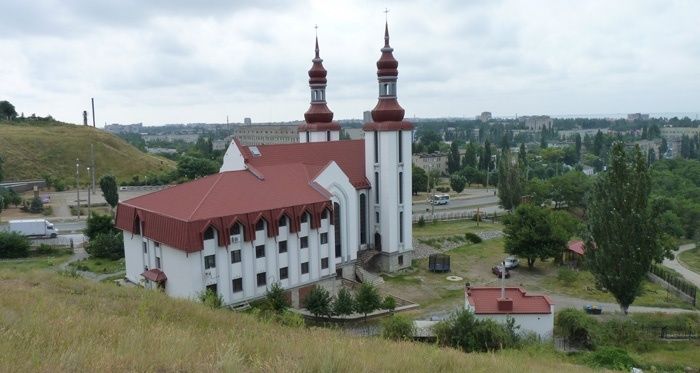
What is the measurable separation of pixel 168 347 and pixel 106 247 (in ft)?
109

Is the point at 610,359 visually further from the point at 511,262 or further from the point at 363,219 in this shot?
the point at 363,219

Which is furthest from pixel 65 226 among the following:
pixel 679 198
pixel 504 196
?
pixel 679 198

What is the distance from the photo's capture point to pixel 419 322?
82.4ft

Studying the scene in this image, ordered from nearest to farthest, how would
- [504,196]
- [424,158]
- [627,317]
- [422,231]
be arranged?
[627,317]
[422,231]
[504,196]
[424,158]

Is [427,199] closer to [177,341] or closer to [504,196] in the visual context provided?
[504,196]

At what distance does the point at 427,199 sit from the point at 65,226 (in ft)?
147

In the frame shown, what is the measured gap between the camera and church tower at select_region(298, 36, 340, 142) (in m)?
41.2

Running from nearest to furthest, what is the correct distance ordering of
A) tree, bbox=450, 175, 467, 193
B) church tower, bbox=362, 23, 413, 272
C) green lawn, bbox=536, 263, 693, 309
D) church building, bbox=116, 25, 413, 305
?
church building, bbox=116, 25, 413, 305 < green lawn, bbox=536, 263, 693, 309 < church tower, bbox=362, 23, 413, 272 < tree, bbox=450, 175, 467, 193

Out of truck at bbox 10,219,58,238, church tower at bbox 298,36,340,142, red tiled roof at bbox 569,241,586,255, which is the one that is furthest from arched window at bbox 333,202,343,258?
truck at bbox 10,219,58,238

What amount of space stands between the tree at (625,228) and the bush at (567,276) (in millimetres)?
8125

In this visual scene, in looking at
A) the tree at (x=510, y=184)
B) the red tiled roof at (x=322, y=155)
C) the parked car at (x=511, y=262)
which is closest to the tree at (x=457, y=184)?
the tree at (x=510, y=184)

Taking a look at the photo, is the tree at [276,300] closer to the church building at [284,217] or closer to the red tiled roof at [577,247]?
the church building at [284,217]

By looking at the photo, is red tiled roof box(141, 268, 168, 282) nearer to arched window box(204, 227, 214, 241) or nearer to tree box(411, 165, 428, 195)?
arched window box(204, 227, 214, 241)

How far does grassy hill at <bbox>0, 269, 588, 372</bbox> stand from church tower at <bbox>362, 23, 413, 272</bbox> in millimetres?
22833
